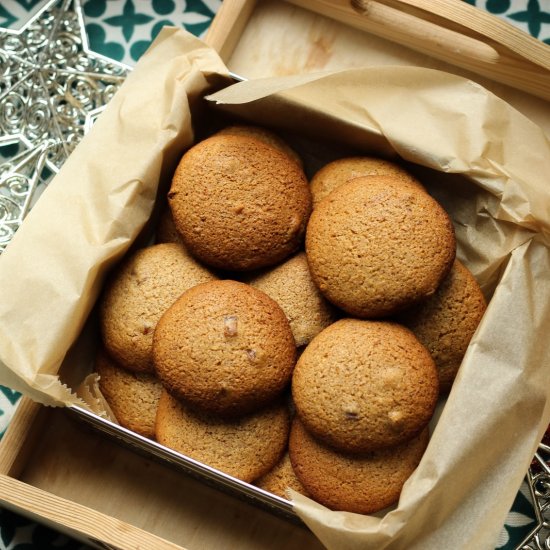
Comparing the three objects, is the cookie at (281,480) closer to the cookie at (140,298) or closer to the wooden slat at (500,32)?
the cookie at (140,298)

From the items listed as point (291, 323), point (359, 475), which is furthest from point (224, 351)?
point (359, 475)

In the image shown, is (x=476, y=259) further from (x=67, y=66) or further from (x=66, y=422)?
(x=67, y=66)

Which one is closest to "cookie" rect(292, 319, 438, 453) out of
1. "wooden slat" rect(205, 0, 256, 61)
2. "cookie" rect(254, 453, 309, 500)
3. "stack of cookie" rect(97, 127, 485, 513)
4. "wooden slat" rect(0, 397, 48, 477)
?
"stack of cookie" rect(97, 127, 485, 513)

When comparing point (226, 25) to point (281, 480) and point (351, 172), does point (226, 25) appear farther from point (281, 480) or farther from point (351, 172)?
point (281, 480)

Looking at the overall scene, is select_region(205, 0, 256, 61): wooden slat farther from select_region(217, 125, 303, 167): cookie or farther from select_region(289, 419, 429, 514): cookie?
select_region(289, 419, 429, 514): cookie

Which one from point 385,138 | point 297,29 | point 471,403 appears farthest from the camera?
point 297,29

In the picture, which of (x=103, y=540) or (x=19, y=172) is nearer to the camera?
(x=103, y=540)

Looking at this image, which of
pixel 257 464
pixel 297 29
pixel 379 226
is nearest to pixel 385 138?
pixel 379 226
